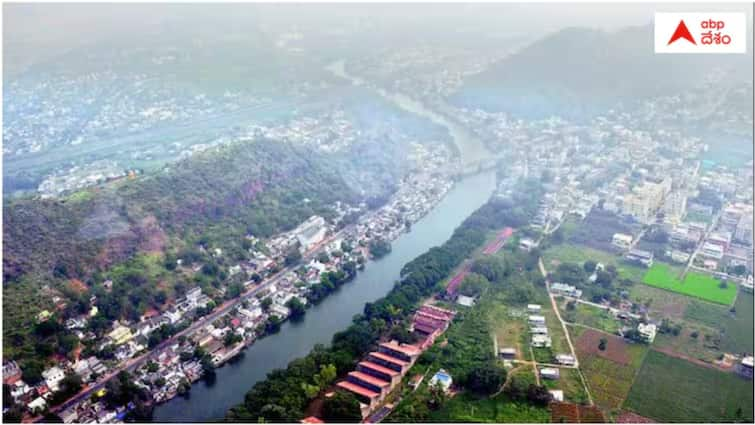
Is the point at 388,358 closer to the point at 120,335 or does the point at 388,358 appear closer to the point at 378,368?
the point at 378,368

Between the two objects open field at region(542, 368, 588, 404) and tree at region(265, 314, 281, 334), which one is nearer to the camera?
open field at region(542, 368, 588, 404)

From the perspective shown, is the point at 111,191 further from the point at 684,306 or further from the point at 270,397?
the point at 684,306

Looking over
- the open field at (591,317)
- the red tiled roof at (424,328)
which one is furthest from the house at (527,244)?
the red tiled roof at (424,328)

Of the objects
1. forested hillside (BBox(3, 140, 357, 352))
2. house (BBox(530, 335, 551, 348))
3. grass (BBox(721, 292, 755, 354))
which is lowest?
grass (BBox(721, 292, 755, 354))

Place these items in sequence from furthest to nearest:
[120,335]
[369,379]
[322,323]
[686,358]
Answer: [322,323], [120,335], [686,358], [369,379]

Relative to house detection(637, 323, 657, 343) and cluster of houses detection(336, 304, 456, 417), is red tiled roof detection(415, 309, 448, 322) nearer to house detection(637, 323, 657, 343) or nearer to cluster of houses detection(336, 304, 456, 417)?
cluster of houses detection(336, 304, 456, 417)

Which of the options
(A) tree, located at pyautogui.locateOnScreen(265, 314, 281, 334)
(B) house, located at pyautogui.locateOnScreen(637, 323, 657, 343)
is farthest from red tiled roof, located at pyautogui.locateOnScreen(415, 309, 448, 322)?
(B) house, located at pyautogui.locateOnScreen(637, 323, 657, 343)

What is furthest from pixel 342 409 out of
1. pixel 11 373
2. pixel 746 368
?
pixel 746 368
